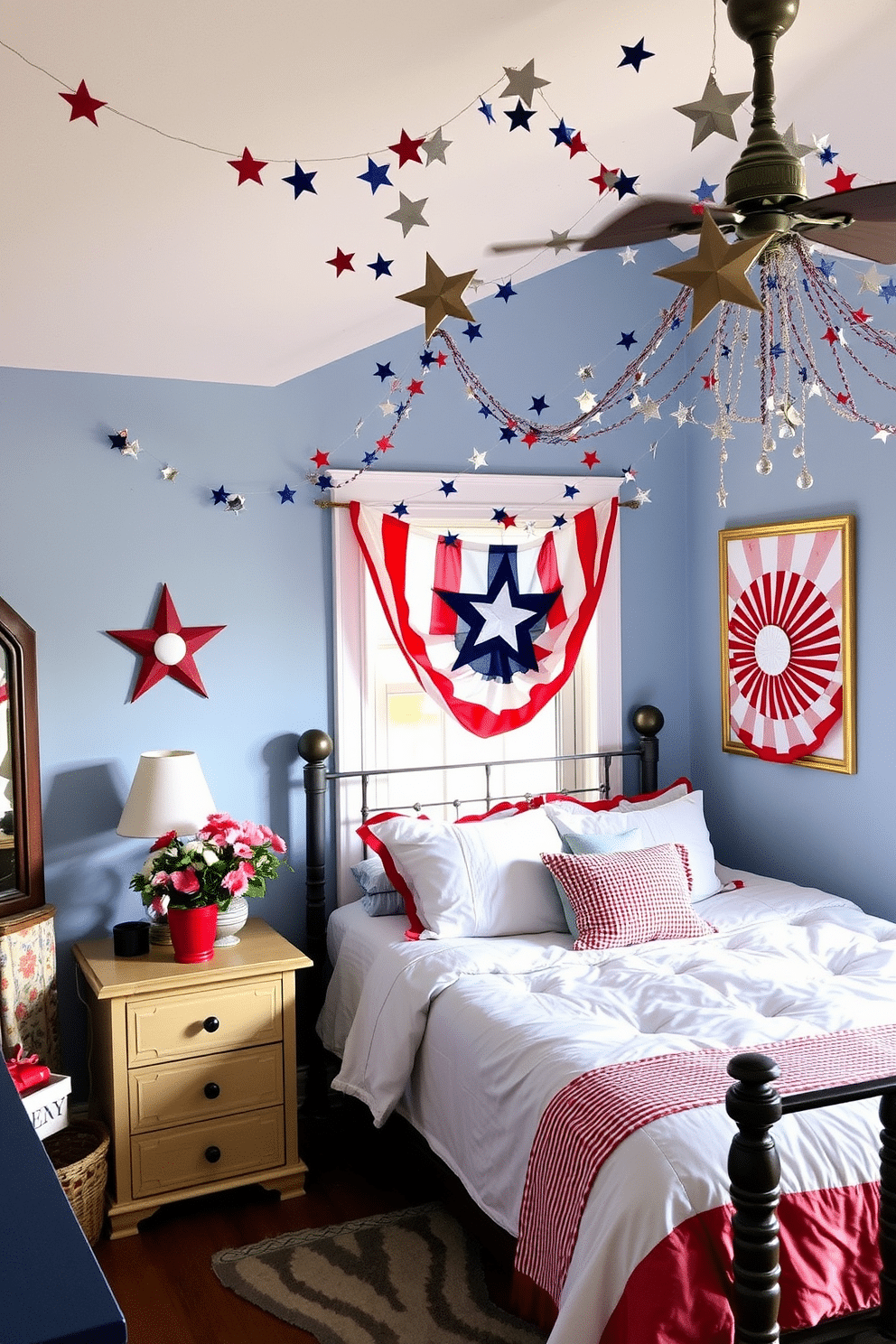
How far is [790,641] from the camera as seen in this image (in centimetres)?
388

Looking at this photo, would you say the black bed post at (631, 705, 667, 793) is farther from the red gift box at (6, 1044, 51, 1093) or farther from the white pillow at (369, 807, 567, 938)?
the red gift box at (6, 1044, 51, 1093)

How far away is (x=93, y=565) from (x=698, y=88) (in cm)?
207

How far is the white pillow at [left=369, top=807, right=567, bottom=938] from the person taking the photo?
11.0ft

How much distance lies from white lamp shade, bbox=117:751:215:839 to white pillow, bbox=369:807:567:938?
60 centimetres

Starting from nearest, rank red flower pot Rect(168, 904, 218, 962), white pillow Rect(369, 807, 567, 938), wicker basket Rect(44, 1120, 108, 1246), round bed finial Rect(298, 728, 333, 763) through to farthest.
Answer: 1. wicker basket Rect(44, 1120, 108, 1246)
2. red flower pot Rect(168, 904, 218, 962)
3. white pillow Rect(369, 807, 567, 938)
4. round bed finial Rect(298, 728, 333, 763)

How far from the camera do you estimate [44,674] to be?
11.0 ft

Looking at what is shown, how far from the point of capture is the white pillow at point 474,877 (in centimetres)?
336

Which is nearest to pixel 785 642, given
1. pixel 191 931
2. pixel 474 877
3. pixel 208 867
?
pixel 474 877

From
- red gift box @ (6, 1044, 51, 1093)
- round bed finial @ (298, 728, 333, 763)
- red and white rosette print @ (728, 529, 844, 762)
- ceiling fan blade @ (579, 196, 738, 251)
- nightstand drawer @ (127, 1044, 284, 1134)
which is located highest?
ceiling fan blade @ (579, 196, 738, 251)

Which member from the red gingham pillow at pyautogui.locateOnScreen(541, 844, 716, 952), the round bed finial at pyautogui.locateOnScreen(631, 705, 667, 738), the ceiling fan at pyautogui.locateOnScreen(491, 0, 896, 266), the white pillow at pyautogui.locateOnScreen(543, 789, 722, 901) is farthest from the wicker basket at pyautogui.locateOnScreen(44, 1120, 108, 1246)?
the ceiling fan at pyautogui.locateOnScreen(491, 0, 896, 266)

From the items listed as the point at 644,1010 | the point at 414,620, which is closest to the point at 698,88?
the point at 414,620

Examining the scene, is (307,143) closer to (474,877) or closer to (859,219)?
(859,219)

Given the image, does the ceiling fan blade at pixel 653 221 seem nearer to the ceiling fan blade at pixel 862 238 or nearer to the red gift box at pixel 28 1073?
the ceiling fan blade at pixel 862 238

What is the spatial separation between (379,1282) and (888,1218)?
1.35 meters
